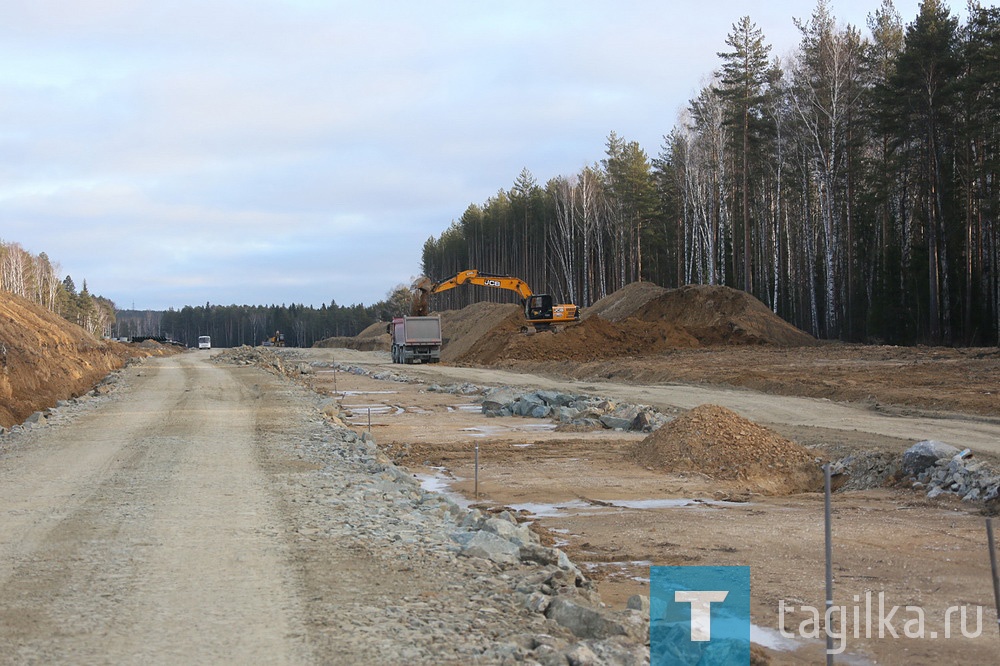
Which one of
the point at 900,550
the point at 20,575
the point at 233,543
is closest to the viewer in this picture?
the point at 20,575

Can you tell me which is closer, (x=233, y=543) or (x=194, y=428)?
(x=233, y=543)

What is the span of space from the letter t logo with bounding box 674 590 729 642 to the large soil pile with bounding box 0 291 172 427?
59.7 feet

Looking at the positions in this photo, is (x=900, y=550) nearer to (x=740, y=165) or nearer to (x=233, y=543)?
(x=233, y=543)

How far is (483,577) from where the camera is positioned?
6523mm

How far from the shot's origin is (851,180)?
147 ft

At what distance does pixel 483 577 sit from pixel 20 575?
11.4 feet

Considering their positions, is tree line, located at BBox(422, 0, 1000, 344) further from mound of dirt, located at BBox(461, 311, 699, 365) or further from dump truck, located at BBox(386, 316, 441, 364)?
dump truck, located at BBox(386, 316, 441, 364)

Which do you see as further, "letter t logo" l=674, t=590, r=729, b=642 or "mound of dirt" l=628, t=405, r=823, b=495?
"mound of dirt" l=628, t=405, r=823, b=495

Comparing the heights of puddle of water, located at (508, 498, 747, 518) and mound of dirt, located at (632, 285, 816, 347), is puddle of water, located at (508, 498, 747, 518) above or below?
below

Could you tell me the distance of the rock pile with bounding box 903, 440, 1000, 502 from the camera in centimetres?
1080

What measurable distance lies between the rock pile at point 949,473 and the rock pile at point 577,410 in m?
7.41

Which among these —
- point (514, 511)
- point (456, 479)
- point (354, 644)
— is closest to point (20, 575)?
point (354, 644)

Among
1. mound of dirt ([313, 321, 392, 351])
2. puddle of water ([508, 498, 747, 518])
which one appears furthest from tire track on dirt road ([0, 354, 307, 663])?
mound of dirt ([313, 321, 392, 351])

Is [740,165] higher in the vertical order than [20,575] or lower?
higher
